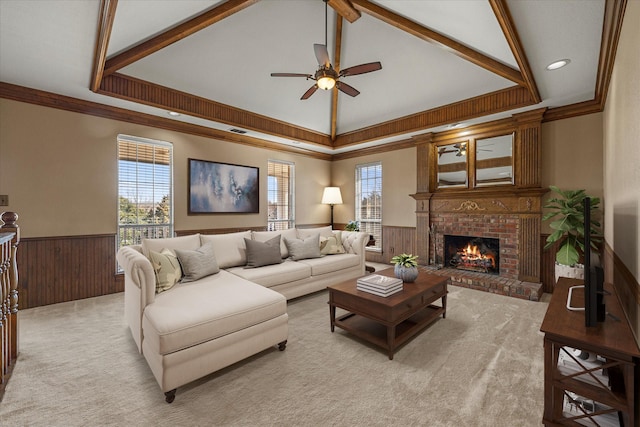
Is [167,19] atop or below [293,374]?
atop

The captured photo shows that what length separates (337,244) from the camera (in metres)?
4.60

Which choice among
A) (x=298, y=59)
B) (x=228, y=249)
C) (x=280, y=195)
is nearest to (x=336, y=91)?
(x=298, y=59)

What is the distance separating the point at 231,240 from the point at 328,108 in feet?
A: 11.1

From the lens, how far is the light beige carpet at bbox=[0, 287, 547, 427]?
1.67 meters

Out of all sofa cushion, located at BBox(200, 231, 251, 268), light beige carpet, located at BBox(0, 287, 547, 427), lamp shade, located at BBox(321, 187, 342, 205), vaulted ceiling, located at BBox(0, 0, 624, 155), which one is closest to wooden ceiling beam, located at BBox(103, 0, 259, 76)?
vaulted ceiling, located at BBox(0, 0, 624, 155)

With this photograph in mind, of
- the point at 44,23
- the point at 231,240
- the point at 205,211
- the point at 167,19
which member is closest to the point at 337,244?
the point at 231,240

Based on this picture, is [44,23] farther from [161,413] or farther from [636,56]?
[636,56]

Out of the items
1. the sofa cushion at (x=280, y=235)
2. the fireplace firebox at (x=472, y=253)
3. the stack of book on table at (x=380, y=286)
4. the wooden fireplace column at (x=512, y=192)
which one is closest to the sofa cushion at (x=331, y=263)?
the sofa cushion at (x=280, y=235)

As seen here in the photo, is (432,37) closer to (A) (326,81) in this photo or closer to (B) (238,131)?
(A) (326,81)

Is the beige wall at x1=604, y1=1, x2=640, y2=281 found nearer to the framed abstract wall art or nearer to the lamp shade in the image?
the lamp shade

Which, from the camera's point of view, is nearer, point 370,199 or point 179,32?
point 179,32

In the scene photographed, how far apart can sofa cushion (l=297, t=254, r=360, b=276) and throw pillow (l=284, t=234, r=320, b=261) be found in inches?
3.9

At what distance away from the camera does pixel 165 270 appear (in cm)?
268

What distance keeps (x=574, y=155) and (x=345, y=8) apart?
3720 mm
